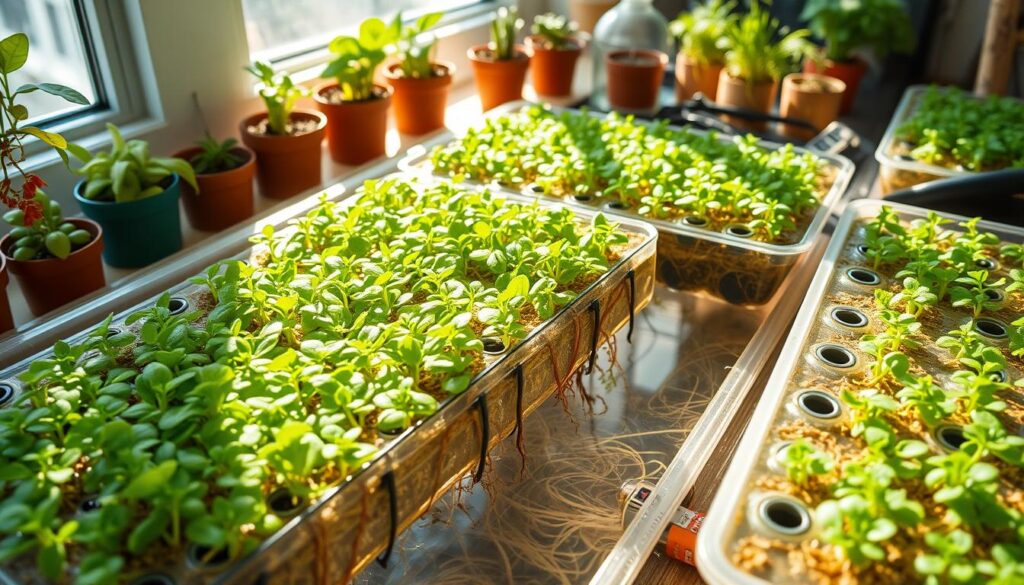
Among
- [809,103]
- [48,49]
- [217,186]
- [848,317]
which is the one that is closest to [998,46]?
[809,103]

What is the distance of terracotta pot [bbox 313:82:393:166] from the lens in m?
1.45

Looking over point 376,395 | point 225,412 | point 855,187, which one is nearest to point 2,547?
point 225,412

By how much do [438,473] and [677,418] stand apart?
0.38 m

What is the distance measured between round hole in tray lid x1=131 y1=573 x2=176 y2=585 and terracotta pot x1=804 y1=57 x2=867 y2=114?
1.92 m

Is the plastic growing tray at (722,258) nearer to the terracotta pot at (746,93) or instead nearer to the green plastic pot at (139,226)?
the green plastic pot at (139,226)

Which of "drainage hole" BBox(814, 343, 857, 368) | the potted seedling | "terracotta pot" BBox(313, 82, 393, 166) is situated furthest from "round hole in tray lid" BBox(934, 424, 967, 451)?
"terracotta pot" BBox(313, 82, 393, 166)

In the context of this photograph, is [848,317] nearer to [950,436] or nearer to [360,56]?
[950,436]

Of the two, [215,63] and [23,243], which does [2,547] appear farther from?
[215,63]

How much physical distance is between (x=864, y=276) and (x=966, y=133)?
60 centimetres

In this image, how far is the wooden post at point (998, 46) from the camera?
1717 mm

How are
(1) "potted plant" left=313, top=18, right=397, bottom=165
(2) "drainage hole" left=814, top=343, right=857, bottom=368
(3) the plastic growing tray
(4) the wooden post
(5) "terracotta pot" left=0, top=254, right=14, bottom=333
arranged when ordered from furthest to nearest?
(4) the wooden post
(1) "potted plant" left=313, top=18, right=397, bottom=165
(3) the plastic growing tray
(5) "terracotta pot" left=0, top=254, right=14, bottom=333
(2) "drainage hole" left=814, top=343, right=857, bottom=368

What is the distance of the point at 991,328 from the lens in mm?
878

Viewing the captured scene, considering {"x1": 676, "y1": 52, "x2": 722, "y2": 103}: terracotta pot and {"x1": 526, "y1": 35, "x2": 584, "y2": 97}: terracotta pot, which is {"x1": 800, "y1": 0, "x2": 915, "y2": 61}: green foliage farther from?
{"x1": 526, "y1": 35, "x2": 584, "y2": 97}: terracotta pot

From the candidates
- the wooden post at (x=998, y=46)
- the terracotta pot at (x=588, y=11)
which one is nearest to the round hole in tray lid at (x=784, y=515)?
the wooden post at (x=998, y=46)
